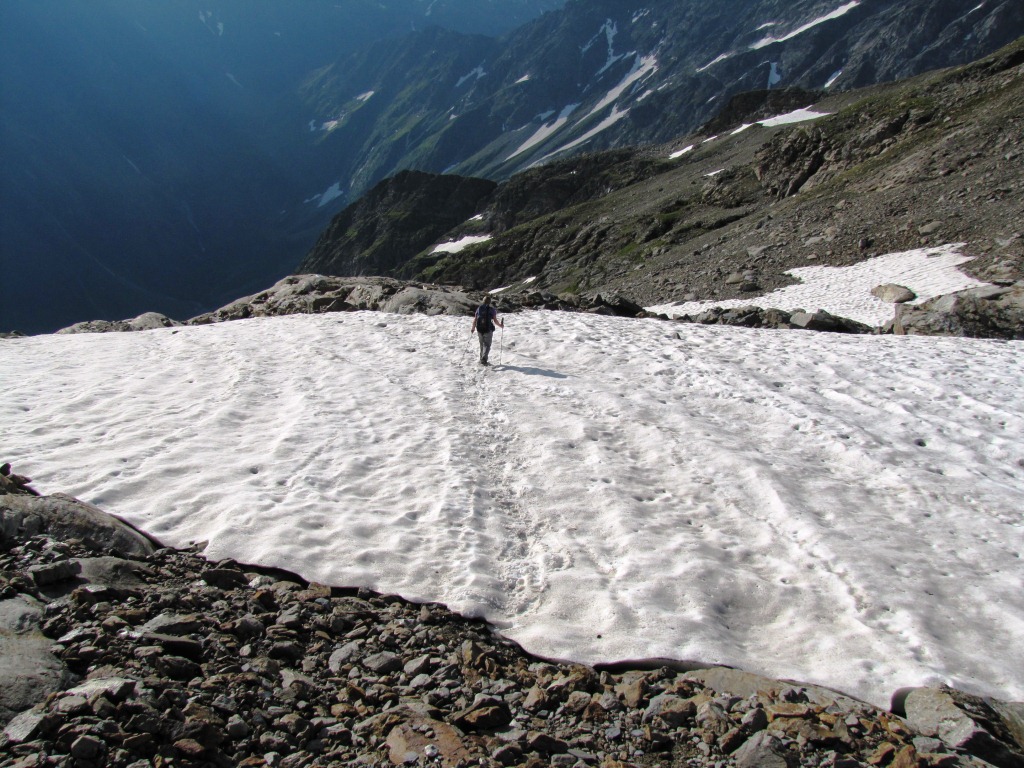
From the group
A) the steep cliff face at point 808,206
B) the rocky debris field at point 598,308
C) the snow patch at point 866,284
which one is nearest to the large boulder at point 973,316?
the rocky debris field at point 598,308

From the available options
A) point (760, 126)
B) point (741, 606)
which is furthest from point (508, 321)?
point (760, 126)

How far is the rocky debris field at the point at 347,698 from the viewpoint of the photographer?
4.56 metres

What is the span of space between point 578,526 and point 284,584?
413cm

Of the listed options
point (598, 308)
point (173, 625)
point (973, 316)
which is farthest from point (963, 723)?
point (598, 308)

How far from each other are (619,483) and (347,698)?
19.2ft

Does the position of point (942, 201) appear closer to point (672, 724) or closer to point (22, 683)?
point (672, 724)

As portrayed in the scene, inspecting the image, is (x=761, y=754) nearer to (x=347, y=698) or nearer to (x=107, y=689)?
(x=347, y=698)

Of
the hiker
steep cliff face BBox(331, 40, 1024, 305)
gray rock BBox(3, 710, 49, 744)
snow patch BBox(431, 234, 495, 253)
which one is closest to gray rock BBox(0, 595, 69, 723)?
gray rock BBox(3, 710, 49, 744)

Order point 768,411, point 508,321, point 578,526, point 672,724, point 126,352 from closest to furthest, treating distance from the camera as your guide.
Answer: point 672,724
point 578,526
point 768,411
point 126,352
point 508,321

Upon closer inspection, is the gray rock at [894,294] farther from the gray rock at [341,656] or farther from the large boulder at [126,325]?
the large boulder at [126,325]

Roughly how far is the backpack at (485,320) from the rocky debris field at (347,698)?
34.5 feet

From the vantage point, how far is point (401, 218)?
147 m

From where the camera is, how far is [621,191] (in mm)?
99438

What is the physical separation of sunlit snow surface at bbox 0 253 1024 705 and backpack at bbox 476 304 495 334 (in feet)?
3.51
